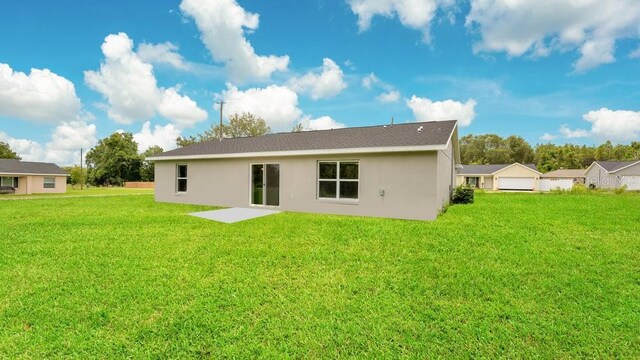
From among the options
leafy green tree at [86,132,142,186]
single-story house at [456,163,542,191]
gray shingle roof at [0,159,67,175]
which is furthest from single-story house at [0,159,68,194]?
single-story house at [456,163,542,191]

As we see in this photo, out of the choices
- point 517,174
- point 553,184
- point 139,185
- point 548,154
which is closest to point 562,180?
point 553,184

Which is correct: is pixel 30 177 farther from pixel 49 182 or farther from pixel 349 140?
pixel 349 140

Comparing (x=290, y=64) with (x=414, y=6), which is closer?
(x=414, y=6)

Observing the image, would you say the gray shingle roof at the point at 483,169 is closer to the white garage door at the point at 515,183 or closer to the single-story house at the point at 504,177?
the single-story house at the point at 504,177

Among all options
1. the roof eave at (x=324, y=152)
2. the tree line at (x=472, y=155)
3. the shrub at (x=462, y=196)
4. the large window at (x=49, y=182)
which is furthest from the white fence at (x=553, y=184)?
the large window at (x=49, y=182)

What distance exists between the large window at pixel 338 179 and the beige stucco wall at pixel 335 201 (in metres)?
0.20

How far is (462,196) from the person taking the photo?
16.0m

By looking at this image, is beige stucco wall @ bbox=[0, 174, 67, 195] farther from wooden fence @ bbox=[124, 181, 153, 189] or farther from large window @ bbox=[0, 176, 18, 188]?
wooden fence @ bbox=[124, 181, 153, 189]

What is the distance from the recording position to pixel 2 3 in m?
12.9

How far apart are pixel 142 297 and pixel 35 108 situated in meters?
29.1

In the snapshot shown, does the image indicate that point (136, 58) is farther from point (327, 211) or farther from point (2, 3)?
point (327, 211)

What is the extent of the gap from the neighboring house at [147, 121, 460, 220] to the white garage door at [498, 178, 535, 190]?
36.1m

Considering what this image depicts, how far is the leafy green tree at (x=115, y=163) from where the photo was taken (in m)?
52.2

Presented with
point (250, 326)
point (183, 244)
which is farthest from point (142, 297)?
point (183, 244)
